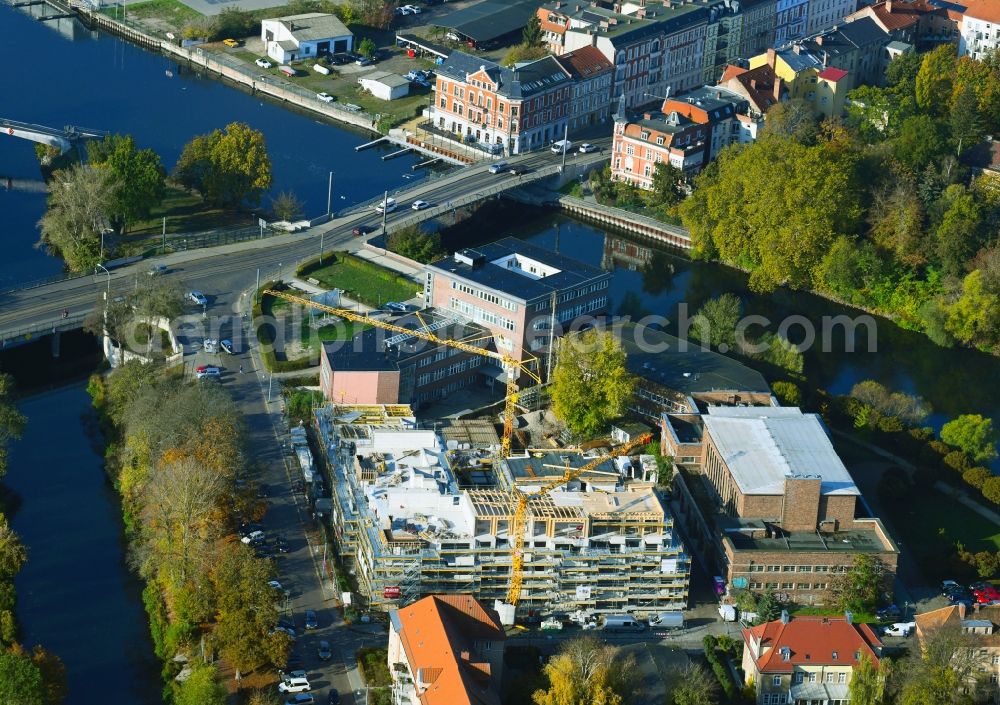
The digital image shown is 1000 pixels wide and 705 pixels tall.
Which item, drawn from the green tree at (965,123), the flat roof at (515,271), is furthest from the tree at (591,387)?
the green tree at (965,123)

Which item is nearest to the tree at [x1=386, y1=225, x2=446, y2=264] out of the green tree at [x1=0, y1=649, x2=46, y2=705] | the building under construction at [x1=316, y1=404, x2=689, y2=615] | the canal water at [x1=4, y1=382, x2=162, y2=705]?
the canal water at [x1=4, y1=382, x2=162, y2=705]

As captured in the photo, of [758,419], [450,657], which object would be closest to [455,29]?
[758,419]

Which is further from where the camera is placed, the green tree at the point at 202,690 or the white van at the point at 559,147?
the white van at the point at 559,147

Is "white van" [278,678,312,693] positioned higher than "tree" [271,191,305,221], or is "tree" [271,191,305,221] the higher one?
"tree" [271,191,305,221]

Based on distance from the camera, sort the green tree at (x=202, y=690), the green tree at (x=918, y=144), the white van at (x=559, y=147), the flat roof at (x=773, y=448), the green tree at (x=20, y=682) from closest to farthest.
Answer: the green tree at (x=20, y=682) → the green tree at (x=202, y=690) → the flat roof at (x=773, y=448) → the green tree at (x=918, y=144) → the white van at (x=559, y=147)

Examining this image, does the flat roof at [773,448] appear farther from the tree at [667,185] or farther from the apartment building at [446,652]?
the tree at [667,185]

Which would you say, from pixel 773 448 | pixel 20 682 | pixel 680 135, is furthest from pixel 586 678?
pixel 680 135

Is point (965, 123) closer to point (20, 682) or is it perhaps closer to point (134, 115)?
point (134, 115)

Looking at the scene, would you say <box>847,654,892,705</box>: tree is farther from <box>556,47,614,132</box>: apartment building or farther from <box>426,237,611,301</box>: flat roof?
<box>556,47,614,132</box>: apartment building
